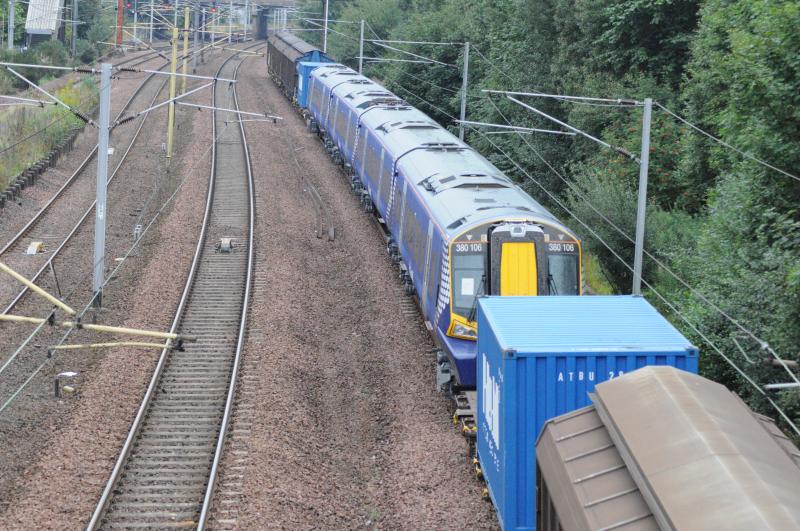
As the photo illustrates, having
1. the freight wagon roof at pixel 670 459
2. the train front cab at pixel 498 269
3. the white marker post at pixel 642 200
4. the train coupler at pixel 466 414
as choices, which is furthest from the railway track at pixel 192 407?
the white marker post at pixel 642 200

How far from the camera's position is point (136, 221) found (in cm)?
2789

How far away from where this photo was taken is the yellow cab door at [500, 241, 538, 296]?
15.4m

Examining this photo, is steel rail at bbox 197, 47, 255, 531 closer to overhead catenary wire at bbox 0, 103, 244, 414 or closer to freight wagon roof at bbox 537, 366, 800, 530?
overhead catenary wire at bbox 0, 103, 244, 414

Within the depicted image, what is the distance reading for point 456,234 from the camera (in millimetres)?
15758

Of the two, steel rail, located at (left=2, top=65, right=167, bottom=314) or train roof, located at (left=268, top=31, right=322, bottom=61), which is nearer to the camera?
steel rail, located at (left=2, top=65, right=167, bottom=314)

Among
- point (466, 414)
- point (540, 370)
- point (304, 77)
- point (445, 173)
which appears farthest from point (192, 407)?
point (304, 77)

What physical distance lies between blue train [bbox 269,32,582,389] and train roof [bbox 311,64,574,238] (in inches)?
1.0

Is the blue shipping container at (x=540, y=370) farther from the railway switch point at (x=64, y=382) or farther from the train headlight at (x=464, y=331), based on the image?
the railway switch point at (x=64, y=382)

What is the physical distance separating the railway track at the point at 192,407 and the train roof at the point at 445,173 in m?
4.51

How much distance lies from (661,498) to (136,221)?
2272cm

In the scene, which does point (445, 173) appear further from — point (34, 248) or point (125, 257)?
point (34, 248)

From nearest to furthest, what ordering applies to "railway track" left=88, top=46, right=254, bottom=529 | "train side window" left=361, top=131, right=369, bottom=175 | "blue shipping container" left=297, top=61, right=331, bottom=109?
1. "railway track" left=88, top=46, right=254, bottom=529
2. "train side window" left=361, top=131, right=369, bottom=175
3. "blue shipping container" left=297, top=61, right=331, bottom=109

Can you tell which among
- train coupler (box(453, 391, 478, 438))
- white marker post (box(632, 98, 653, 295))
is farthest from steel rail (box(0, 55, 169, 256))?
white marker post (box(632, 98, 653, 295))

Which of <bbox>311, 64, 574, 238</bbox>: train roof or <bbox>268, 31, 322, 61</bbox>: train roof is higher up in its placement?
<bbox>268, 31, 322, 61</bbox>: train roof
